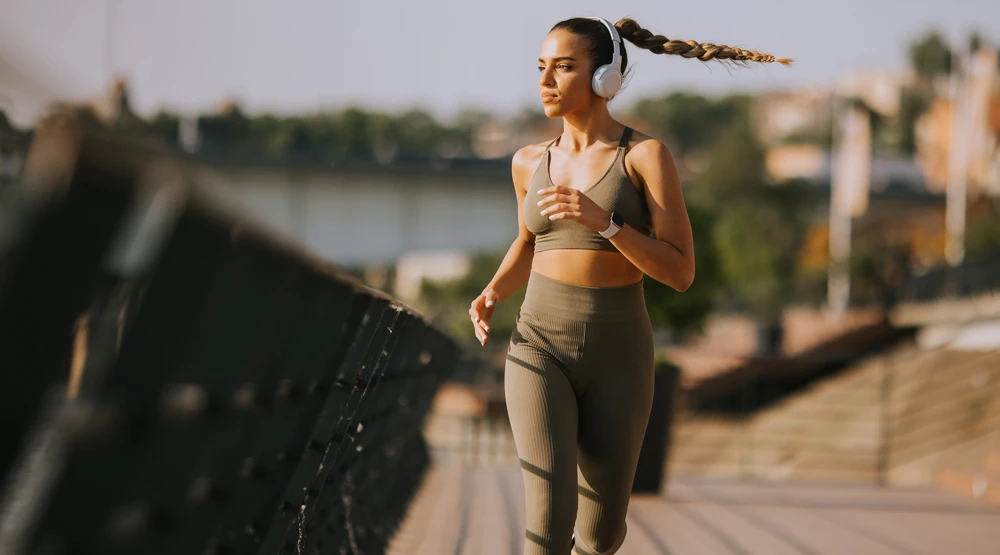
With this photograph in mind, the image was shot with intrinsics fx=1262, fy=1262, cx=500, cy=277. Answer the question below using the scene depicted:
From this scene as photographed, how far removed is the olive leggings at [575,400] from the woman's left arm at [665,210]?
15 cm

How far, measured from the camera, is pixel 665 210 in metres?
3.44

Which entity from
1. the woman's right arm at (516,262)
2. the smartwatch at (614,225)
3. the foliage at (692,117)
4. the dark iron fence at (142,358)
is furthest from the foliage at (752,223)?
the foliage at (692,117)

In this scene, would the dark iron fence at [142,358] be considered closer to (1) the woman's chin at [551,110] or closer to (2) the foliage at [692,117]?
(1) the woman's chin at [551,110]

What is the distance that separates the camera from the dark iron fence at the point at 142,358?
118 centimetres

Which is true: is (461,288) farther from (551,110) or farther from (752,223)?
(551,110)

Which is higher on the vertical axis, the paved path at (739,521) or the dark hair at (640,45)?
the dark hair at (640,45)

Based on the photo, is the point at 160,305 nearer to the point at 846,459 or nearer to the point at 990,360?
the point at 846,459

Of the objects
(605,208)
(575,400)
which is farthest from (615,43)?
(575,400)

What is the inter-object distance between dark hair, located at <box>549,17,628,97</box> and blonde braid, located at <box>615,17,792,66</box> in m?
0.16

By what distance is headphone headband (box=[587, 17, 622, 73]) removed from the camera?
361 centimetres

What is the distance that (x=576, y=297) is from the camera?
11.3 feet

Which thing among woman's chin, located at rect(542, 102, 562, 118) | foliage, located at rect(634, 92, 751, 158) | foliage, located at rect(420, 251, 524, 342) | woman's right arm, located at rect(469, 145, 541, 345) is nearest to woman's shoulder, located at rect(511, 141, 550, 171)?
woman's right arm, located at rect(469, 145, 541, 345)

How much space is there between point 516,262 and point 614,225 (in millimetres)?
605

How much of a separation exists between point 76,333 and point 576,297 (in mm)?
2186
